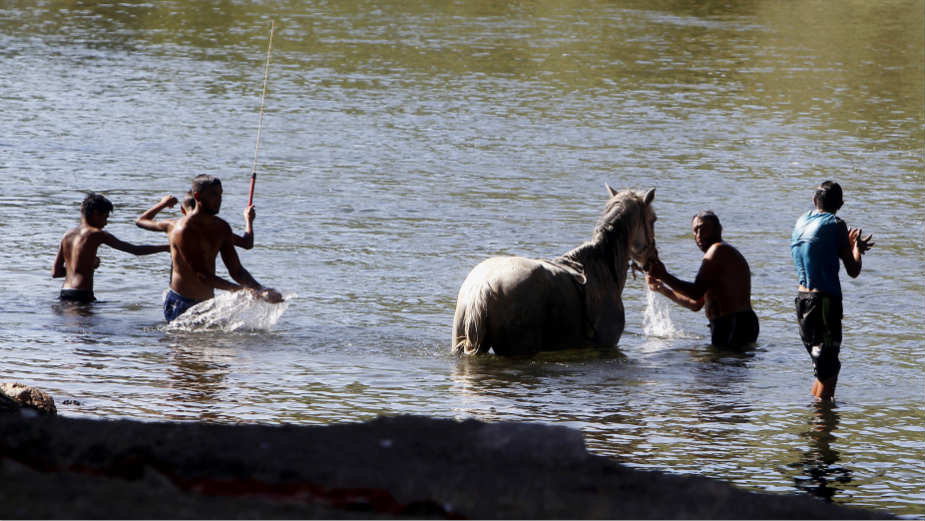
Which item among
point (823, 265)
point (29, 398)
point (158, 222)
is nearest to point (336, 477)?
point (29, 398)

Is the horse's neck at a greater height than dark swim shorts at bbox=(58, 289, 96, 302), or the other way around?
the horse's neck

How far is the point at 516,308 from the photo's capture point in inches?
441

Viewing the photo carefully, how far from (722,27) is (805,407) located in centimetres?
3542

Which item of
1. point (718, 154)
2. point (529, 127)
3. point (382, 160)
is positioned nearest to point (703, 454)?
point (382, 160)

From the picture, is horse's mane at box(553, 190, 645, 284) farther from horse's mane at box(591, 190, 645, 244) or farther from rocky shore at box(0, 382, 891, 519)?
rocky shore at box(0, 382, 891, 519)

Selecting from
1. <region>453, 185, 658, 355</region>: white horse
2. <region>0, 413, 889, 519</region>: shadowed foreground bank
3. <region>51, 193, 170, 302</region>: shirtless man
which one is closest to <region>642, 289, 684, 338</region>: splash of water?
<region>453, 185, 658, 355</region>: white horse

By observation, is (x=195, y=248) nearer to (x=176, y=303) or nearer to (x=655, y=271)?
(x=176, y=303)

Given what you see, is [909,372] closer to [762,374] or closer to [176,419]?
[762,374]

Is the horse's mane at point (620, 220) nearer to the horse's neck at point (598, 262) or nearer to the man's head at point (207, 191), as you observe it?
the horse's neck at point (598, 262)

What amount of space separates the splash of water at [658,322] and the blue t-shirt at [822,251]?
3.06 m

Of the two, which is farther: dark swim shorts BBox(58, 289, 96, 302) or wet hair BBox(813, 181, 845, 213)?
dark swim shorts BBox(58, 289, 96, 302)

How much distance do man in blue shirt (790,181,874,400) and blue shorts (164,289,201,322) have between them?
5215 millimetres

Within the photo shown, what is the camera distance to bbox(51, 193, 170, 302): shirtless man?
12969 millimetres

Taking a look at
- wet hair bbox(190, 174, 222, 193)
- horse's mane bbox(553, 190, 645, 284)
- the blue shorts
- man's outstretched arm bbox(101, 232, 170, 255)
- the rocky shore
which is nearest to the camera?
the rocky shore
